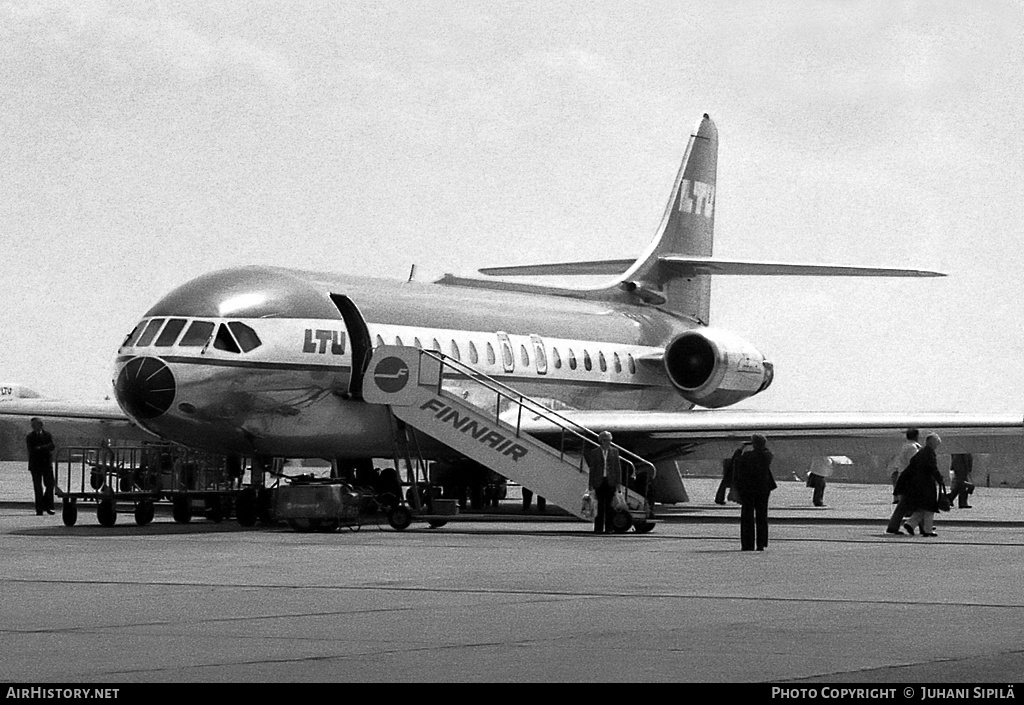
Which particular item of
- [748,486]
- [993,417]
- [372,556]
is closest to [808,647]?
[372,556]

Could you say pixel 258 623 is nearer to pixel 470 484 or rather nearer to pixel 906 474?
pixel 906 474

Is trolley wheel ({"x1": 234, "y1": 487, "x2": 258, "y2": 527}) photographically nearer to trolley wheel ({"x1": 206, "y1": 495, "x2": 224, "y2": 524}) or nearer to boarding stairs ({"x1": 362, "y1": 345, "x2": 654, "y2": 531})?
trolley wheel ({"x1": 206, "y1": 495, "x2": 224, "y2": 524})

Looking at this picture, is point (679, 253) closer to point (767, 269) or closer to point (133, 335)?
point (767, 269)

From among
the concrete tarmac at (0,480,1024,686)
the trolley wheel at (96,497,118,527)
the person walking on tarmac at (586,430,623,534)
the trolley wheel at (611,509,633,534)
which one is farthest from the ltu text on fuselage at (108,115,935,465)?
the trolley wheel at (611,509,633,534)

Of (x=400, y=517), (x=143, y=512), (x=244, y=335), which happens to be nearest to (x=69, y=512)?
(x=143, y=512)

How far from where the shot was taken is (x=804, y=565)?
1916cm

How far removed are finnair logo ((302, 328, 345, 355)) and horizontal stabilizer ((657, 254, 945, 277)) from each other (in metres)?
12.8

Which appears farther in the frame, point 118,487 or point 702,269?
point 702,269

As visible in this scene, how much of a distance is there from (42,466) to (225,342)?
544 cm

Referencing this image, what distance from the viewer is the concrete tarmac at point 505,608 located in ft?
34.5

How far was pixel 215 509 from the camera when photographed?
94.4 ft

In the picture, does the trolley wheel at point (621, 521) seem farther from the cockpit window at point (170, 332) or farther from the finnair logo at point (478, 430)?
the cockpit window at point (170, 332)

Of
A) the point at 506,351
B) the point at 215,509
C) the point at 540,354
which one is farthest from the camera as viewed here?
the point at 540,354

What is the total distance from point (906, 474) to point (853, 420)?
5.33m
